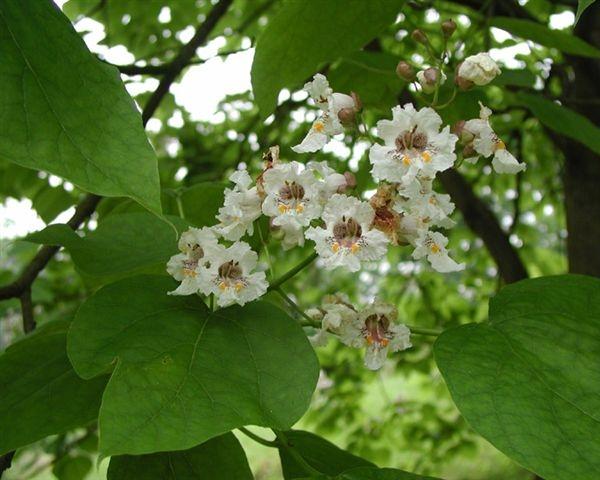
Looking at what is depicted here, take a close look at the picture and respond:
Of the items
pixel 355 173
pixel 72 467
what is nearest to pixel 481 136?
pixel 355 173

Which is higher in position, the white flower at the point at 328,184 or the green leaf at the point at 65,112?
the green leaf at the point at 65,112

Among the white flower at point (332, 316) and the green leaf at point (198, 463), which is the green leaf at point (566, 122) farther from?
the green leaf at point (198, 463)

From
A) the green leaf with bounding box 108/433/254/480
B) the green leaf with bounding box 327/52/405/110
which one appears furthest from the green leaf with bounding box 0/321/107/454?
the green leaf with bounding box 327/52/405/110

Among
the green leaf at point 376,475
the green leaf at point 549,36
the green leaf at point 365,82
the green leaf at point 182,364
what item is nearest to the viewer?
the green leaf at point 182,364

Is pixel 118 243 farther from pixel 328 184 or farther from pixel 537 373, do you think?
pixel 537 373

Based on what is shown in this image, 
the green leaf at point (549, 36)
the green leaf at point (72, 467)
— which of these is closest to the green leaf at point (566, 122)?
the green leaf at point (549, 36)

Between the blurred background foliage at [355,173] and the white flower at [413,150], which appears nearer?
the white flower at [413,150]

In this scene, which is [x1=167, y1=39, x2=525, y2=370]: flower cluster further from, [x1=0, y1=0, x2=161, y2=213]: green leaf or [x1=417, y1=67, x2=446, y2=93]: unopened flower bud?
[x1=0, y1=0, x2=161, y2=213]: green leaf
